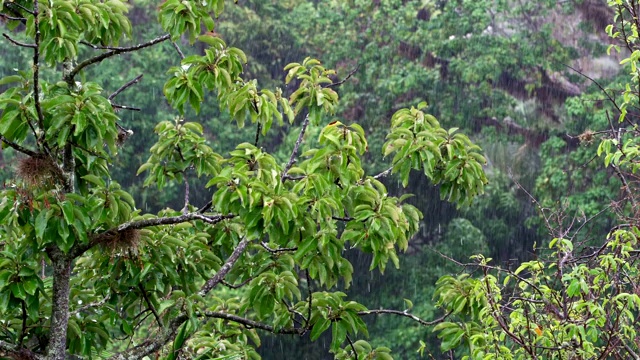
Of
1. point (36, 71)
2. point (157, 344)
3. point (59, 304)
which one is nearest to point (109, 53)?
point (36, 71)

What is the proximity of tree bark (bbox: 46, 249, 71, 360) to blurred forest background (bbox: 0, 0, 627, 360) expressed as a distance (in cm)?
835

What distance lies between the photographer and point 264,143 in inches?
553

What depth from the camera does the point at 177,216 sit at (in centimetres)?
335

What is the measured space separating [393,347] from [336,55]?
168 inches

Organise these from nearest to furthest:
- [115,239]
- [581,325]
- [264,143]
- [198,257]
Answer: [581,325]
[115,239]
[198,257]
[264,143]

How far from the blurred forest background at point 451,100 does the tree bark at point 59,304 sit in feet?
27.4

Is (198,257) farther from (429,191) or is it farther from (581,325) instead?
(429,191)

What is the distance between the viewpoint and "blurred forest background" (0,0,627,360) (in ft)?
38.7

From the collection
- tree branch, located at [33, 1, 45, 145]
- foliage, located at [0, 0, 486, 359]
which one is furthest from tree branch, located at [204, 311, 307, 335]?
tree branch, located at [33, 1, 45, 145]

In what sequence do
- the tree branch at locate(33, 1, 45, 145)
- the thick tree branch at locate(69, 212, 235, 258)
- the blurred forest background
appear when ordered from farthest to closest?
1. the blurred forest background
2. the thick tree branch at locate(69, 212, 235, 258)
3. the tree branch at locate(33, 1, 45, 145)

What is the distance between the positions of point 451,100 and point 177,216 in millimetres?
9274

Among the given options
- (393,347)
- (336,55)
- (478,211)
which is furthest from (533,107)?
(393,347)

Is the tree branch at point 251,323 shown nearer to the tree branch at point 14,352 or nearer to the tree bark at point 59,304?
the tree bark at point 59,304

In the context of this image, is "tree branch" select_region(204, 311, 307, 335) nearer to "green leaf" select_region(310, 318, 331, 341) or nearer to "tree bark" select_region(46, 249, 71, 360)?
"green leaf" select_region(310, 318, 331, 341)
